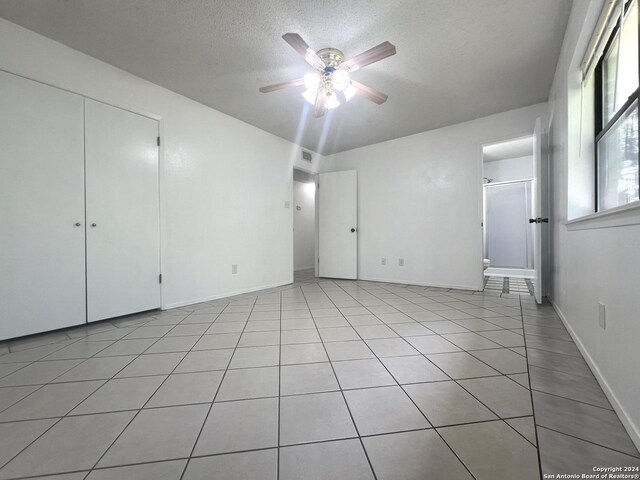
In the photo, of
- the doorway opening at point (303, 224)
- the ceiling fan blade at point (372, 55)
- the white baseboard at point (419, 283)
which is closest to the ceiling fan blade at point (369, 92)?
the ceiling fan blade at point (372, 55)

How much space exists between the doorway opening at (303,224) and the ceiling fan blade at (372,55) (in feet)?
13.5

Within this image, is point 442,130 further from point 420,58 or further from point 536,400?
point 536,400

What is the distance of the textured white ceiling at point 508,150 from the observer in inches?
175

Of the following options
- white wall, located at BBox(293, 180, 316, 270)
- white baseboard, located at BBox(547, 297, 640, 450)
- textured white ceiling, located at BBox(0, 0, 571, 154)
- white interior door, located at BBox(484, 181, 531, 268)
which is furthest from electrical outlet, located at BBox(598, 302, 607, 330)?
white wall, located at BBox(293, 180, 316, 270)

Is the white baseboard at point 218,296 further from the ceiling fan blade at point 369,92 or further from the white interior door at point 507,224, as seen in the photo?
the white interior door at point 507,224

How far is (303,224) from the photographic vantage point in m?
6.50

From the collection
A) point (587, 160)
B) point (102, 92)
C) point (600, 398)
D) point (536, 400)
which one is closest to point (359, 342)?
point (536, 400)

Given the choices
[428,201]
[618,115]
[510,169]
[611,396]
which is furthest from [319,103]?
[510,169]

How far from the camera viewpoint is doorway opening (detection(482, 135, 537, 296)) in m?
5.21

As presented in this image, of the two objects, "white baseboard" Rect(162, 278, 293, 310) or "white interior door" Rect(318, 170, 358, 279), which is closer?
"white baseboard" Rect(162, 278, 293, 310)

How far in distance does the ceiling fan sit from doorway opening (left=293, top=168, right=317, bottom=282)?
3.70 meters

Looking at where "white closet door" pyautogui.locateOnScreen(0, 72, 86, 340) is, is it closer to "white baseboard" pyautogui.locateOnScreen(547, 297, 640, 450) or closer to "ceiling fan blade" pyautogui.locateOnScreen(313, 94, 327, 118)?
"ceiling fan blade" pyautogui.locateOnScreen(313, 94, 327, 118)

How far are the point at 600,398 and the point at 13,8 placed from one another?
418 centimetres

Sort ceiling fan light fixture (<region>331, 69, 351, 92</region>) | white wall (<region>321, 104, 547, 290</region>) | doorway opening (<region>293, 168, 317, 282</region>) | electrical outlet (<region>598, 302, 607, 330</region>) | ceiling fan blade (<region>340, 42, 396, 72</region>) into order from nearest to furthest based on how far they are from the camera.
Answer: electrical outlet (<region>598, 302, 607, 330</region>), ceiling fan blade (<region>340, 42, 396, 72</region>), ceiling fan light fixture (<region>331, 69, 351, 92</region>), white wall (<region>321, 104, 547, 290</region>), doorway opening (<region>293, 168, 317, 282</region>)
